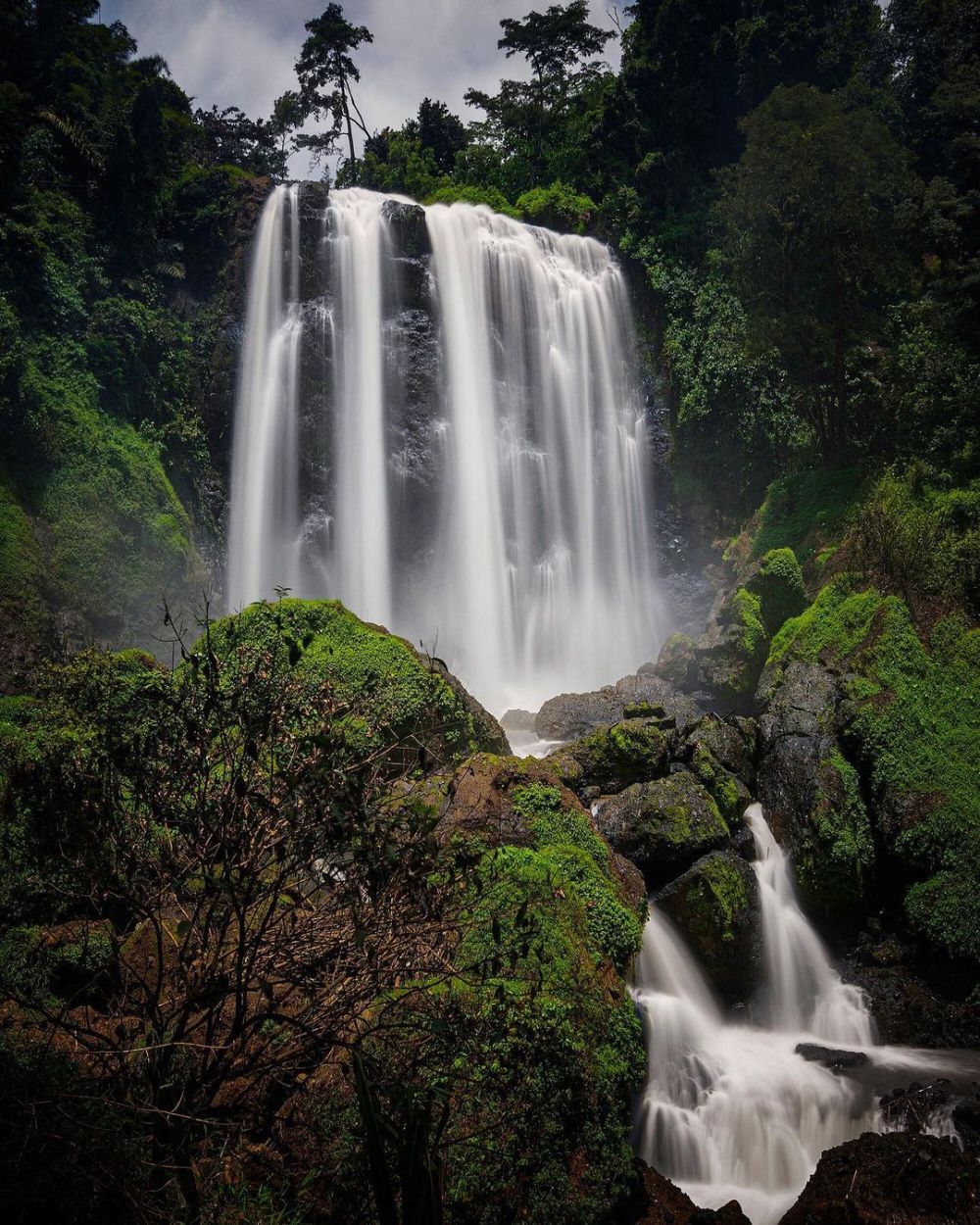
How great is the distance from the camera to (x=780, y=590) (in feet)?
46.6

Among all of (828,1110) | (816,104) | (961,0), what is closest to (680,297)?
(816,104)

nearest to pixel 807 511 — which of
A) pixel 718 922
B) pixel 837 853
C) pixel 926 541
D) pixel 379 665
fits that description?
pixel 926 541

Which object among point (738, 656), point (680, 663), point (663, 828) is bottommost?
point (663, 828)

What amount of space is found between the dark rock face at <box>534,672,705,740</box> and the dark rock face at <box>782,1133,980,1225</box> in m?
8.58

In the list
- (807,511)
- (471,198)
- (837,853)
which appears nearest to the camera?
(837,853)

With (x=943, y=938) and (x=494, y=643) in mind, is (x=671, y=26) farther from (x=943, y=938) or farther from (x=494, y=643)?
(x=943, y=938)

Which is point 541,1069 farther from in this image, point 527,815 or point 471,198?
point 471,198

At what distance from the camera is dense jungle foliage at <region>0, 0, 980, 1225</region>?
11.9ft

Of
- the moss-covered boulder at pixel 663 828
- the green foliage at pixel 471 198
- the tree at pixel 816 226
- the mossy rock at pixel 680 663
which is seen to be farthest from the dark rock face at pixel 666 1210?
the green foliage at pixel 471 198

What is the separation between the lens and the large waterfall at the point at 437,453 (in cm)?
2117

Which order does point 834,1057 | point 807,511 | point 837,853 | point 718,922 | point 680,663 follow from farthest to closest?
point 807,511 < point 680,663 < point 837,853 < point 718,922 < point 834,1057

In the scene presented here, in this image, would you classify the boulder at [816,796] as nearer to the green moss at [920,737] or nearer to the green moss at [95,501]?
the green moss at [920,737]

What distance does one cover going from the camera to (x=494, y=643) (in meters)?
20.9

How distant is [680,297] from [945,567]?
50.5ft
